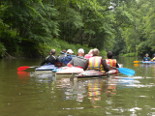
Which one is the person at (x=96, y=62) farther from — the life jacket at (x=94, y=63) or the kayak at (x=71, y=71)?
the kayak at (x=71, y=71)

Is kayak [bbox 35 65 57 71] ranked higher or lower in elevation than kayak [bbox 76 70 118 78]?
higher

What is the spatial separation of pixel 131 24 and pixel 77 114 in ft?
110

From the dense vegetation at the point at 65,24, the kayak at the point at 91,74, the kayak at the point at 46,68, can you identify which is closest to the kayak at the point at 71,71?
the kayak at the point at 91,74

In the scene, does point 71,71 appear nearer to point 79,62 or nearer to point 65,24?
point 79,62

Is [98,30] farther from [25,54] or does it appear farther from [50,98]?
[50,98]

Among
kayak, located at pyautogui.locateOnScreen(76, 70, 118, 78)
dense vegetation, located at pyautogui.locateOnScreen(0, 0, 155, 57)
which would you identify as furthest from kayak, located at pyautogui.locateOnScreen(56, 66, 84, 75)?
dense vegetation, located at pyautogui.locateOnScreen(0, 0, 155, 57)

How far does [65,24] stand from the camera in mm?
32188

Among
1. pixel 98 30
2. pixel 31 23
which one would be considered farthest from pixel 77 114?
pixel 98 30

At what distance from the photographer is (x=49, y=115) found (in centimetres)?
395

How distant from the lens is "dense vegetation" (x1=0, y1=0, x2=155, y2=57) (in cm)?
1919

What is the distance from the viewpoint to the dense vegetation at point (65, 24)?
19.2 meters

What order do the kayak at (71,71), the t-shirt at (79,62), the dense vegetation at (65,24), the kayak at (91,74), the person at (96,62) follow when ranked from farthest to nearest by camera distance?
1. the dense vegetation at (65,24)
2. the t-shirt at (79,62)
3. the kayak at (71,71)
4. the person at (96,62)
5. the kayak at (91,74)

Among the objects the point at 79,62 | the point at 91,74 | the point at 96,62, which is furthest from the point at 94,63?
the point at 79,62

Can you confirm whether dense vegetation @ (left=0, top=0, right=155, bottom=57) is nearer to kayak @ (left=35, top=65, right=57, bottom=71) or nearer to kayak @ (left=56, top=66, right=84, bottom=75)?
kayak @ (left=35, top=65, right=57, bottom=71)
